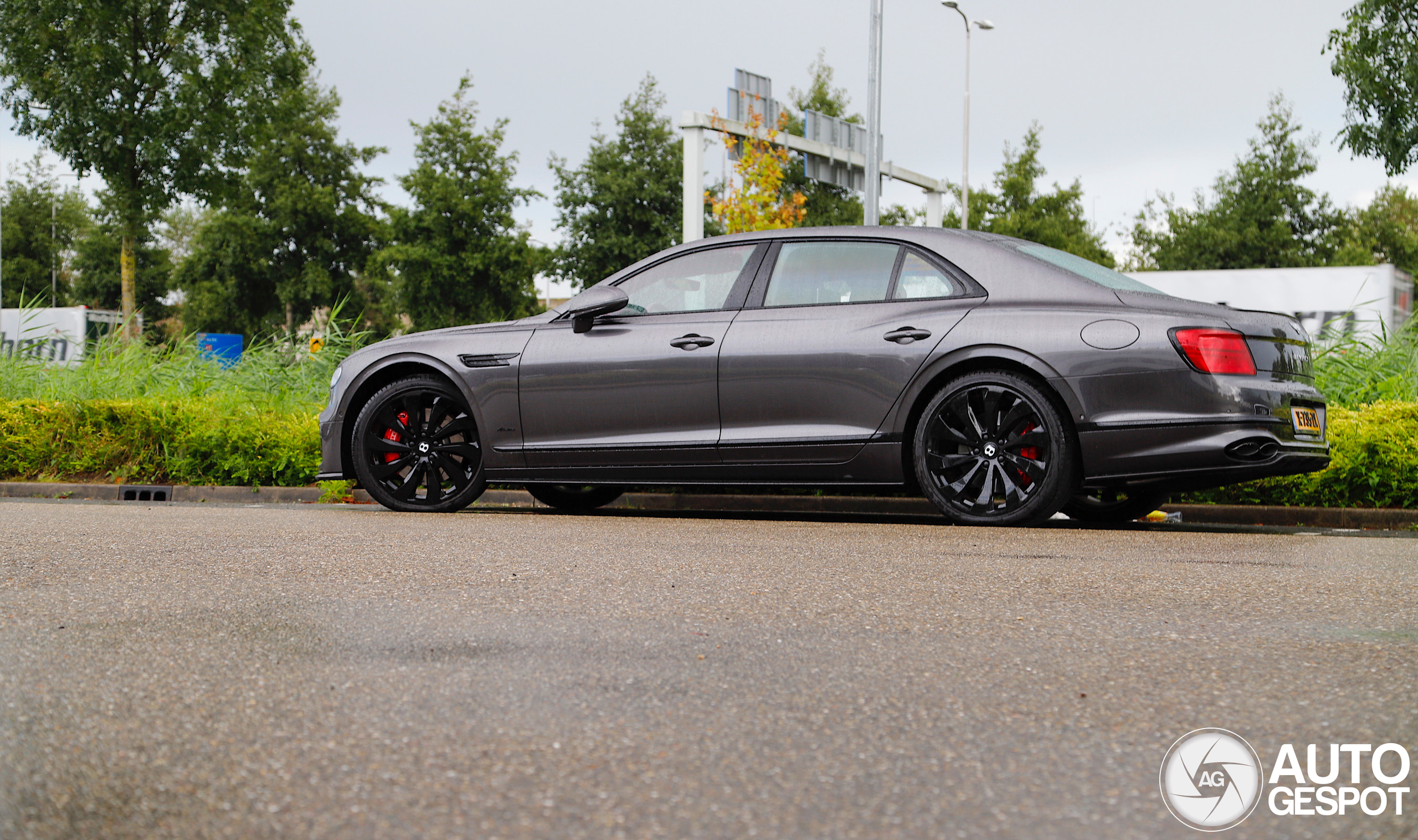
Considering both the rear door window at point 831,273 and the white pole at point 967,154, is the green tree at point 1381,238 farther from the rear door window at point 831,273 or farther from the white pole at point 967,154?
the rear door window at point 831,273

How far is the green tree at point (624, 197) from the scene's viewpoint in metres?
42.8

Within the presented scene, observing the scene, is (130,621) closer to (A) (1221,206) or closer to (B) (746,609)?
(B) (746,609)

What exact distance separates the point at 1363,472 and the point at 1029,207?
112 ft

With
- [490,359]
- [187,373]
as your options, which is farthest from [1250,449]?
[187,373]

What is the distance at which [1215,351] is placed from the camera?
6.02m

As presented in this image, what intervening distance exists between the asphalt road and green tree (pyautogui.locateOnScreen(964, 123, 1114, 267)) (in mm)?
35672

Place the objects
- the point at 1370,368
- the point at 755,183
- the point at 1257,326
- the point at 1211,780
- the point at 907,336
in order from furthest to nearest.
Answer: the point at 755,183
the point at 1370,368
the point at 907,336
the point at 1257,326
the point at 1211,780

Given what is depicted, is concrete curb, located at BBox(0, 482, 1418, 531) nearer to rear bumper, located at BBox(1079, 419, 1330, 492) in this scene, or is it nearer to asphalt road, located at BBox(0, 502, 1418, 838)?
rear bumper, located at BBox(1079, 419, 1330, 492)

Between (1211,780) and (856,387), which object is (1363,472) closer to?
(856,387)

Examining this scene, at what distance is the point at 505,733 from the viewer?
8.75 feet

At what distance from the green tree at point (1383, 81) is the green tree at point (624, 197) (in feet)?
77.8

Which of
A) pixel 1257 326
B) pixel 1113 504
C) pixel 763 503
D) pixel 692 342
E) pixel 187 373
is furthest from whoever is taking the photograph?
pixel 187 373

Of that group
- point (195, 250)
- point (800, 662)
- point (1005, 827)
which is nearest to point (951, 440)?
point (800, 662)

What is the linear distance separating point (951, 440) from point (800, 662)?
3332 millimetres
